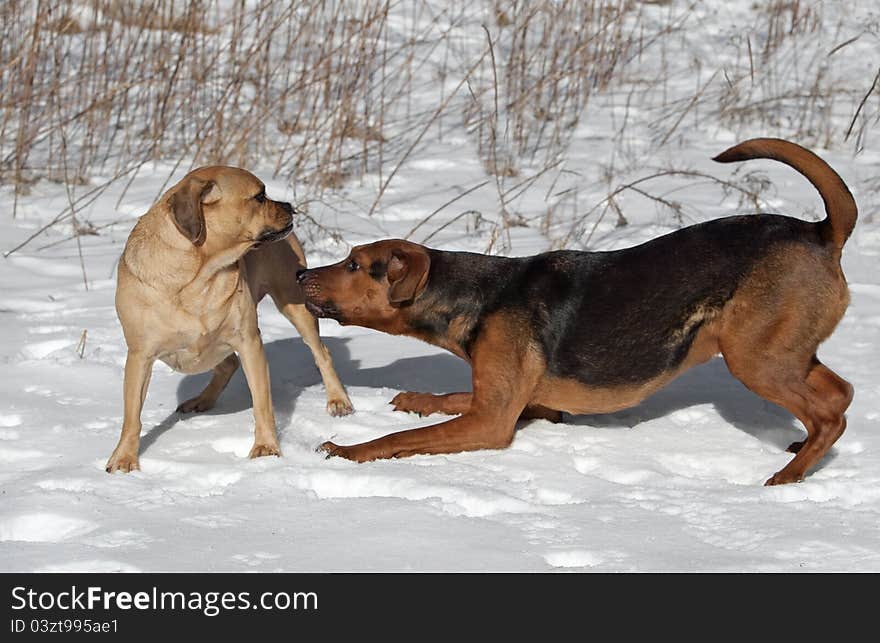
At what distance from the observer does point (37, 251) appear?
7.84m

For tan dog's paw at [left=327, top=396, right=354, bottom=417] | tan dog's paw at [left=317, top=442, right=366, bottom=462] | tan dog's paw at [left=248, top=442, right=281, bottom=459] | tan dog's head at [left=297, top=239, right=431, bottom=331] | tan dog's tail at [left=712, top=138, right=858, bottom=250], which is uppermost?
tan dog's tail at [left=712, top=138, right=858, bottom=250]

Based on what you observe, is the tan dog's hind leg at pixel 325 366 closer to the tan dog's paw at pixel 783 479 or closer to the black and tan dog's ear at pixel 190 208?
the black and tan dog's ear at pixel 190 208

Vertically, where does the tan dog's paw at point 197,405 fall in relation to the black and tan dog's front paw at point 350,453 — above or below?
below

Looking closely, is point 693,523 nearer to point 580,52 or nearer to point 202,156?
point 202,156

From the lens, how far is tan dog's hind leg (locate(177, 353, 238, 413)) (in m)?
5.59

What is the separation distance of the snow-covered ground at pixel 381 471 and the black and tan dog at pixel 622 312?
197 mm

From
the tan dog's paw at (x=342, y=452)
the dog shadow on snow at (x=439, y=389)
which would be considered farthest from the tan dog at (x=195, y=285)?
the dog shadow on snow at (x=439, y=389)

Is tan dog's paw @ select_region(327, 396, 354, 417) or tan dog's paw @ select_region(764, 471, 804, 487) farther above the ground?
tan dog's paw @ select_region(764, 471, 804, 487)

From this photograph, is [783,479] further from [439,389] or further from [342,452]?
[439,389]

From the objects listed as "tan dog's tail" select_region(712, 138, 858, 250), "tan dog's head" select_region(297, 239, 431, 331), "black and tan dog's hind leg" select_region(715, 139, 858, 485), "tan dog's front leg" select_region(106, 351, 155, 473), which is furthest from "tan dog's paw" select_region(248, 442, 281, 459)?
"tan dog's tail" select_region(712, 138, 858, 250)

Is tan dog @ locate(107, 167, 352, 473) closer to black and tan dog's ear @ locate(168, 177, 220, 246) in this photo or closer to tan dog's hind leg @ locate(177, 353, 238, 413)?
black and tan dog's ear @ locate(168, 177, 220, 246)

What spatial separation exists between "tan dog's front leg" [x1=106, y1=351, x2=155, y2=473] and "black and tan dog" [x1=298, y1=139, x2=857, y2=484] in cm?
77

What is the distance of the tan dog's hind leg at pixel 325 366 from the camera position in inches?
219

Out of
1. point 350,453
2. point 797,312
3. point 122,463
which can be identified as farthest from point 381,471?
point 797,312
